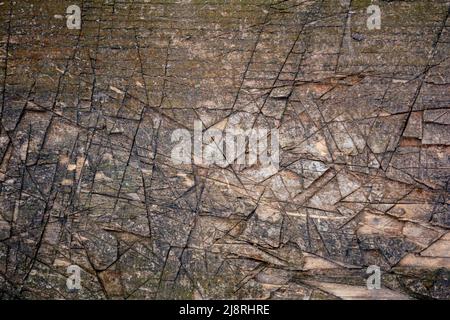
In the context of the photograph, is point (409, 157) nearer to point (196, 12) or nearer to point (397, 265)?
point (397, 265)

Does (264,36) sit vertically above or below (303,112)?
above

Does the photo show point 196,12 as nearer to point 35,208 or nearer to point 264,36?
point 264,36

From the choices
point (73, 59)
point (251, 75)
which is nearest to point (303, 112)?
point (251, 75)

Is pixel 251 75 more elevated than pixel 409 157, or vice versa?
pixel 251 75

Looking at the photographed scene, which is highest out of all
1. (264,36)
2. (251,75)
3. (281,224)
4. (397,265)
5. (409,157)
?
(264,36)

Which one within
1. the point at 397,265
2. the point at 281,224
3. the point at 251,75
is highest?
the point at 251,75

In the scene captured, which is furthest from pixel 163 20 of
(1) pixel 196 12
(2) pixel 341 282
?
(2) pixel 341 282

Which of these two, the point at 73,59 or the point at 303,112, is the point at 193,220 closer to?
the point at 303,112
